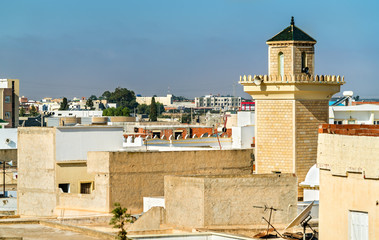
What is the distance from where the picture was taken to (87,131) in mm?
28047

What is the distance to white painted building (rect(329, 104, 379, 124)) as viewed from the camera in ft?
120

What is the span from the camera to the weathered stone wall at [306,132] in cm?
2439

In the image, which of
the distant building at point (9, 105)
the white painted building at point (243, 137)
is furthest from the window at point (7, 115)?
the white painted building at point (243, 137)

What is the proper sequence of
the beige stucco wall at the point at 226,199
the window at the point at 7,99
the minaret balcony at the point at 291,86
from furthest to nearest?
the window at the point at 7,99 → the minaret balcony at the point at 291,86 → the beige stucco wall at the point at 226,199

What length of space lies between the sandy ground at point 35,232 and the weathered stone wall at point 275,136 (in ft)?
27.6

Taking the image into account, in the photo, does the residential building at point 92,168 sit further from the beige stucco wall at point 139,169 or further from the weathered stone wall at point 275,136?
the weathered stone wall at point 275,136

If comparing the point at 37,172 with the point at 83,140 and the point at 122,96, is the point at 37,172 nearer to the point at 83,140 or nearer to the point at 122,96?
the point at 83,140

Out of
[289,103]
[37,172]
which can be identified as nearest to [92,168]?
[37,172]

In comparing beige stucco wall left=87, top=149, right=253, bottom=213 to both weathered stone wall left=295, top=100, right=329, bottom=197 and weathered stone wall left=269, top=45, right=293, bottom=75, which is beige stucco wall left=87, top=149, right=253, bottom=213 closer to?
weathered stone wall left=295, top=100, right=329, bottom=197

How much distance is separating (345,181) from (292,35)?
1448 cm

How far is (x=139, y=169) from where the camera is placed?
2516 cm

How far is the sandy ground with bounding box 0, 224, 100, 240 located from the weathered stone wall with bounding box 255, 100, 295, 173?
27.6 ft

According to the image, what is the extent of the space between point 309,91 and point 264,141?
2.05 meters

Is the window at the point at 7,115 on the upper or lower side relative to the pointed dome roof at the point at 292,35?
lower
